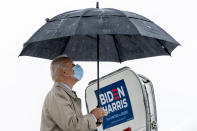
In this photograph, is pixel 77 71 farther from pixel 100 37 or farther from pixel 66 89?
pixel 100 37

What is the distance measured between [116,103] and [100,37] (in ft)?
2.74

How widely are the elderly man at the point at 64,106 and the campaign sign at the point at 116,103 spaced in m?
0.87

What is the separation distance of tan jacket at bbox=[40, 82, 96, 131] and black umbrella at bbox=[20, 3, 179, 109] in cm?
52

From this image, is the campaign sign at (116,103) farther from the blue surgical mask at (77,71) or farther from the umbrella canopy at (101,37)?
the blue surgical mask at (77,71)

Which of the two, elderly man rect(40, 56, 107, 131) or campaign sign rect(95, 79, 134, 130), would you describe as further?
campaign sign rect(95, 79, 134, 130)

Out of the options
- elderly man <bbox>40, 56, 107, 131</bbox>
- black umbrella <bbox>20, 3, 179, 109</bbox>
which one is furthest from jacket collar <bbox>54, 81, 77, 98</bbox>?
black umbrella <bbox>20, 3, 179, 109</bbox>

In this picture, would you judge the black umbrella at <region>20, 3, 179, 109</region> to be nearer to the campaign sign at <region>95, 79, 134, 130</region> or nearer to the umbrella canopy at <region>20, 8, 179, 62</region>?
the umbrella canopy at <region>20, 8, 179, 62</region>

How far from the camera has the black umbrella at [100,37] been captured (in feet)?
10.1

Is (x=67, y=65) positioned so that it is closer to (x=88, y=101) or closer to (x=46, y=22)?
(x=46, y=22)

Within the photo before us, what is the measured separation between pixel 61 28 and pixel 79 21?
0.59ft

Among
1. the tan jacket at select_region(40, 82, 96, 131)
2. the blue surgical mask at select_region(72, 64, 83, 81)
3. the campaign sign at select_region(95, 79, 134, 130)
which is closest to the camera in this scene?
the tan jacket at select_region(40, 82, 96, 131)

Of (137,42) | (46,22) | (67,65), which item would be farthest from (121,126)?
(46,22)

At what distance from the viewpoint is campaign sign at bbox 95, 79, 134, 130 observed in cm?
416

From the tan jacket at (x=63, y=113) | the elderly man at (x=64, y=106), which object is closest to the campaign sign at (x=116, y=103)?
the elderly man at (x=64, y=106)
